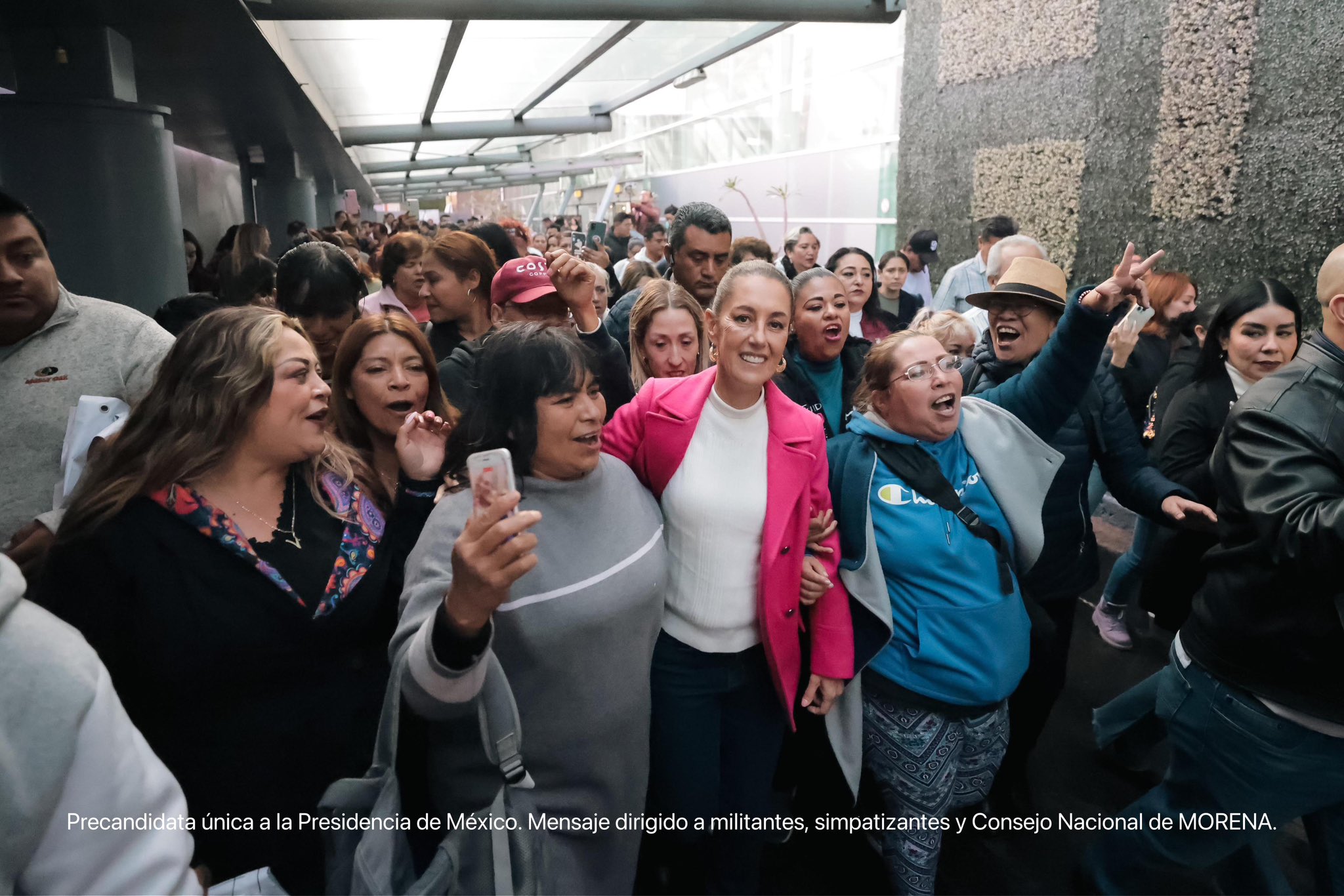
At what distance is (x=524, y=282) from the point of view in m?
3.01

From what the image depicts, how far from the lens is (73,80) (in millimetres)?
4449

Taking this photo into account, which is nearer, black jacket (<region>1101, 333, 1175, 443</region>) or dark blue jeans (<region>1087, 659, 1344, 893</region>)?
dark blue jeans (<region>1087, 659, 1344, 893</region>)

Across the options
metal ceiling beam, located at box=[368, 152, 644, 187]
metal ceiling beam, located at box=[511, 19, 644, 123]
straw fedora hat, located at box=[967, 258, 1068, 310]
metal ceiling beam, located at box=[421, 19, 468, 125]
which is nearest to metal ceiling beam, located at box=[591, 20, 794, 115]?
metal ceiling beam, located at box=[511, 19, 644, 123]

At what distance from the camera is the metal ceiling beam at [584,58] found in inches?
259

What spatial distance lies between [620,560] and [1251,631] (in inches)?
61.9

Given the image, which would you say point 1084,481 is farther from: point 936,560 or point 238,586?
point 238,586

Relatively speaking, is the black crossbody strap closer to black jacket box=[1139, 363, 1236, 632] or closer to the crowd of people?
the crowd of people

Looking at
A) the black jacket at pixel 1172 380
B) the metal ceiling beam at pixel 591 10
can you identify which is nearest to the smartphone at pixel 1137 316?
the black jacket at pixel 1172 380

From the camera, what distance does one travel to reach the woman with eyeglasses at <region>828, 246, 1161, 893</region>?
2209mm

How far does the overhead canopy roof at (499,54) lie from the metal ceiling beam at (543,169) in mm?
10790

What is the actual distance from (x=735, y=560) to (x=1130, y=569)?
3226 mm

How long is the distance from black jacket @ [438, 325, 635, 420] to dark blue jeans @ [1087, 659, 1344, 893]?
6.37ft

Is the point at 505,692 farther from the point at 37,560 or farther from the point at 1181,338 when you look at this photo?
the point at 1181,338

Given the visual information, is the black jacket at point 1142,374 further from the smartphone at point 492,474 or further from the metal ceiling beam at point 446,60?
the metal ceiling beam at point 446,60
